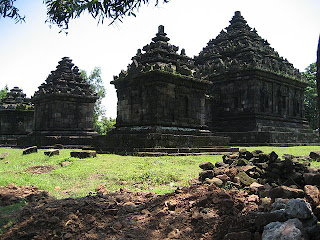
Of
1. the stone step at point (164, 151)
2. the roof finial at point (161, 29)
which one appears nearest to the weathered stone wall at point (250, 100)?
the roof finial at point (161, 29)

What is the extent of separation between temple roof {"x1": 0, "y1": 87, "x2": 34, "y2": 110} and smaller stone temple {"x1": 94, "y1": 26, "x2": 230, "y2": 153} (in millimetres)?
16323

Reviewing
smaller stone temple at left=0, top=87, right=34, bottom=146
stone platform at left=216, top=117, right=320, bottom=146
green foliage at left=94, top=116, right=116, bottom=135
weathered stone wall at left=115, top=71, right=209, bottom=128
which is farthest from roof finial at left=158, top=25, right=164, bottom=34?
green foliage at left=94, top=116, right=116, bottom=135

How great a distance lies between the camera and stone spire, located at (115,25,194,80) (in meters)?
14.6

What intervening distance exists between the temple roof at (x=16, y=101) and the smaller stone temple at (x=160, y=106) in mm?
16323

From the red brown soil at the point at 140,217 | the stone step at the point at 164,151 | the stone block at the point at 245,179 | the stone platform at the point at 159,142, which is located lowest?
the red brown soil at the point at 140,217

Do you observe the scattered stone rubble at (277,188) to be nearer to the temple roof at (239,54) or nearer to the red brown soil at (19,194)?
the red brown soil at (19,194)

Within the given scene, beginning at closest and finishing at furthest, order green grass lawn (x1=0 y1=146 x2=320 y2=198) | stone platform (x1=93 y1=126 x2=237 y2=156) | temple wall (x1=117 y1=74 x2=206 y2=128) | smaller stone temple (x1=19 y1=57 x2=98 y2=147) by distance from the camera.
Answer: green grass lawn (x1=0 y1=146 x2=320 y2=198), stone platform (x1=93 y1=126 x2=237 y2=156), temple wall (x1=117 y1=74 x2=206 y2=128), smaller stone temple (x1=19 y1=57 x2=98 y2=147)

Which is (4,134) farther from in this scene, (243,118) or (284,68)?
(284,68)

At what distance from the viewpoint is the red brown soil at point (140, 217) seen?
457cm

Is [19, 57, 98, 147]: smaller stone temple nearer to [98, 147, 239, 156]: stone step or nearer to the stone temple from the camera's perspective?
[98, 147, 239, 156]: stone step

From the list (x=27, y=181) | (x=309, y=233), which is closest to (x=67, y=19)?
(x=27, y=181)

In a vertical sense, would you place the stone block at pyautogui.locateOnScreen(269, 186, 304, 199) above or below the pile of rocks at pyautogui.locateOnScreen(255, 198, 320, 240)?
above

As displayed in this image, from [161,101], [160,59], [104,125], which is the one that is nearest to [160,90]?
[161,101]

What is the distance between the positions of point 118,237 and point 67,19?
24.0 feet
